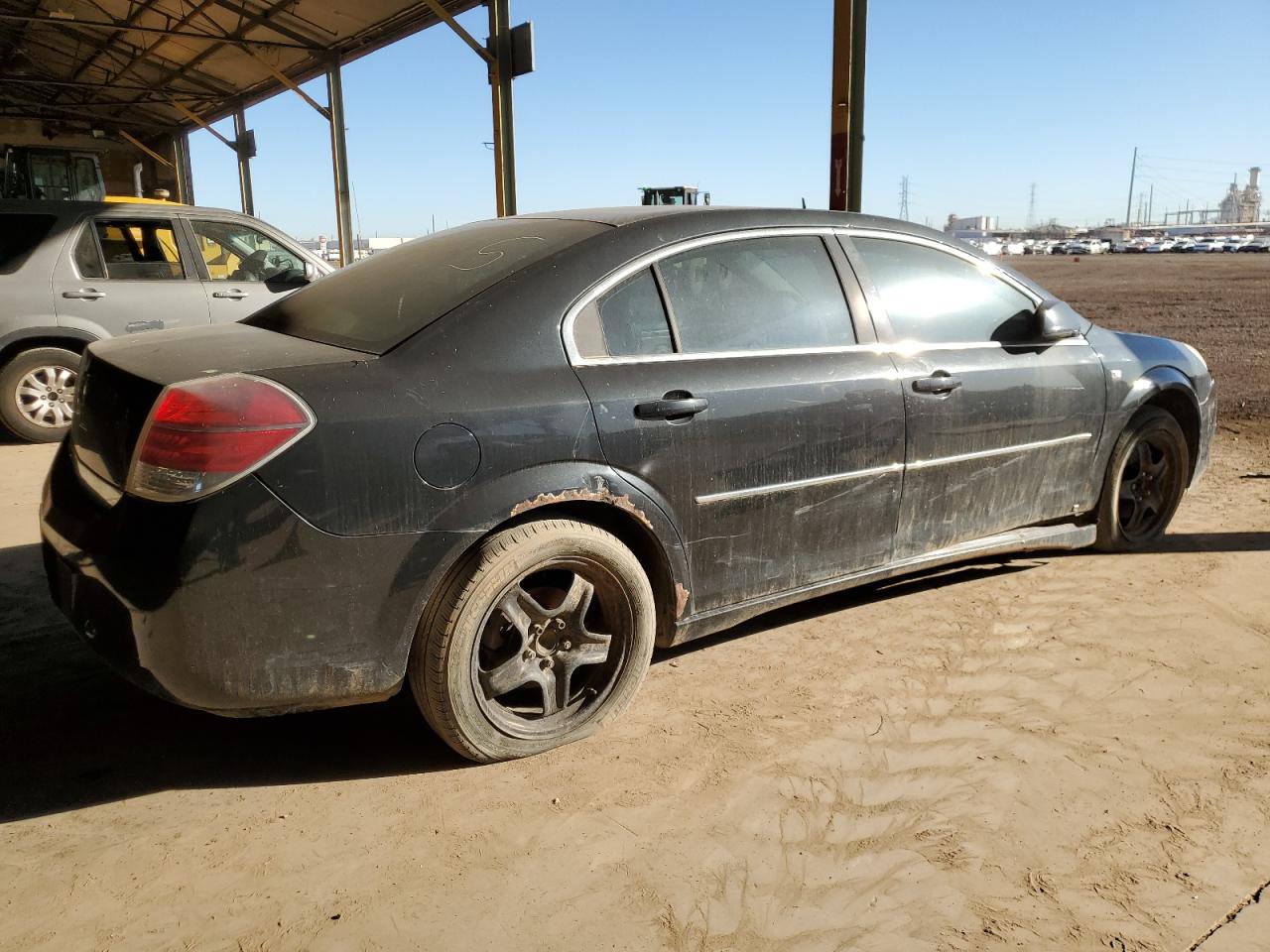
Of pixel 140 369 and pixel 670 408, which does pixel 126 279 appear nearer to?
pixel 140 369

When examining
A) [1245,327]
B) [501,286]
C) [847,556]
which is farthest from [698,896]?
[1245,327]

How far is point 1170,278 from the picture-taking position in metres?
29.5

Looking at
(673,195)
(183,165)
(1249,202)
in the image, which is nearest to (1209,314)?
(673,195)

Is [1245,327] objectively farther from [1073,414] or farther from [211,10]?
[211,10]

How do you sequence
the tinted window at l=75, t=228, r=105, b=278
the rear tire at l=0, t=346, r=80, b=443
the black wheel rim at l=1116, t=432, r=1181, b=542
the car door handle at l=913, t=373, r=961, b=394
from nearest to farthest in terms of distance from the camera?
the car door handle at l=913, t=373, r=961, b=394 < the black wheel rim at l=1116, t=432, r=1181, b=542 < the rear tire at l=0, t=346, r=80, b=443 < the tinted window at l=75, t=228, r=105, b=278

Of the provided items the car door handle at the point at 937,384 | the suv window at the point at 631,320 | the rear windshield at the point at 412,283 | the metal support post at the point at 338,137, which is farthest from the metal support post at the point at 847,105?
the metal support post at the point at 338,137

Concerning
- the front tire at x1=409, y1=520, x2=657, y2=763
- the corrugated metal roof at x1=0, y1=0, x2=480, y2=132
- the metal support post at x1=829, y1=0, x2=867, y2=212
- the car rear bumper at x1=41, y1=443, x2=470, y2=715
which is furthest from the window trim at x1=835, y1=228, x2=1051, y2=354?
the corrugated metal roof at x1=0, y1=0, x2=480, y2=132

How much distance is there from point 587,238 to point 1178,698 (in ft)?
7.74

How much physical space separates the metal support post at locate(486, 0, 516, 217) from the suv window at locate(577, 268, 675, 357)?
10135 millimetres

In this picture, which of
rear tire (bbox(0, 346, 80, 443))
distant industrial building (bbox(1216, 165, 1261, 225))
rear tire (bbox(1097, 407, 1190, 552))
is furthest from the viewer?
distant industrial building (bbox(1216, 165, 1261, 225))

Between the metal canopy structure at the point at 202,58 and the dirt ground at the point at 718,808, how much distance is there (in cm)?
1027

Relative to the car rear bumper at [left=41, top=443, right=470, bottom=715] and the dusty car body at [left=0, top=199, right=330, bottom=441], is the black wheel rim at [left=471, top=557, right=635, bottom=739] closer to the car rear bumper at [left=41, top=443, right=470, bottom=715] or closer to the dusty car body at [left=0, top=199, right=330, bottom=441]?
the car rear bumper at [left=41, top=443, right=470, bottom=715]

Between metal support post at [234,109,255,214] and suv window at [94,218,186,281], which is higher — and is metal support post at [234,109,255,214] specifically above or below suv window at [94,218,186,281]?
above

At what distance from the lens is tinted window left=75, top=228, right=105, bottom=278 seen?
6816 millimetres
